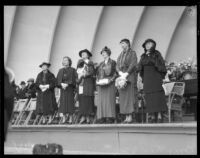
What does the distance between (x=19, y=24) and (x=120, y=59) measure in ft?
30.2

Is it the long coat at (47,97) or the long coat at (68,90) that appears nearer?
the long coat at (68,90)

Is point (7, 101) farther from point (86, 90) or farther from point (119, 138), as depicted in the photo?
point (86, 90)

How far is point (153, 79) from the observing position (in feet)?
29.5

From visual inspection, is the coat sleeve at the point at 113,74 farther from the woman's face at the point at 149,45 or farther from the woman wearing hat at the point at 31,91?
the woman wearing hat at the point at 31,91

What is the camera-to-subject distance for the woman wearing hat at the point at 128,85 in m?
9.10

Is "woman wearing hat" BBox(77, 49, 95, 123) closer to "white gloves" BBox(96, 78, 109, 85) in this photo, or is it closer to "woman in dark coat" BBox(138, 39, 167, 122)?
"white gloves" BBox(96, 78, 109, 85)

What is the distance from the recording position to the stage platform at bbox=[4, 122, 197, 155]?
26.2 ft

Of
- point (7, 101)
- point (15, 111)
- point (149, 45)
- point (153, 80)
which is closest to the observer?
point (7, 101)

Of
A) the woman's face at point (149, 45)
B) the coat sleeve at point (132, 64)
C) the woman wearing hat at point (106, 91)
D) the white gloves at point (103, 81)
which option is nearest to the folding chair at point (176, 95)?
the coat sleeve at point (132, 64)

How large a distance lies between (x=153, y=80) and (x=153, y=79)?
0.08 feet

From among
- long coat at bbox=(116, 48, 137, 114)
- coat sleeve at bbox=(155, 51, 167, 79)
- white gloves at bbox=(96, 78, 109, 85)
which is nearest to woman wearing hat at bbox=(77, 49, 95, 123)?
white gloves at bbox=(96, 78, 109, 85)

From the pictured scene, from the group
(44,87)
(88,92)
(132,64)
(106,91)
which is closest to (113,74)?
(106,91)

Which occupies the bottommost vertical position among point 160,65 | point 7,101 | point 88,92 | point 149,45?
point 7,101

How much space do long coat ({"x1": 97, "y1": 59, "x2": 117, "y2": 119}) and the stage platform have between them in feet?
1.49
